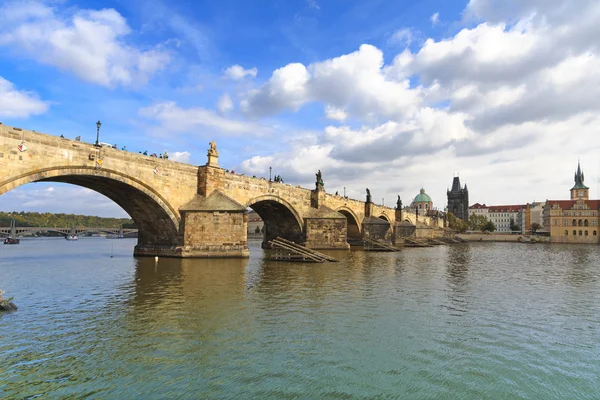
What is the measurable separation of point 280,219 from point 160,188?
718 inches

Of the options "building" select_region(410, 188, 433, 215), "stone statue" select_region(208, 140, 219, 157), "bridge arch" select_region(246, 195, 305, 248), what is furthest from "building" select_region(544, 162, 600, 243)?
"stone statue" select_region(208, 140, 219, 157)

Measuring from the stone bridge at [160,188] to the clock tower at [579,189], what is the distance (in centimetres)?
8600

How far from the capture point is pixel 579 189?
3688 inches

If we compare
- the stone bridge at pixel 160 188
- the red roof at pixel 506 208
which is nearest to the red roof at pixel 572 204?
the red roof at pixel 506 208

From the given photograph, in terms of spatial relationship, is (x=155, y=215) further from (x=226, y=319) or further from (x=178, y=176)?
(x=226, y=319)

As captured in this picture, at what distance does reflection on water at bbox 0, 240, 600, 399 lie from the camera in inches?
219

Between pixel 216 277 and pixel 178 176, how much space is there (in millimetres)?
11400

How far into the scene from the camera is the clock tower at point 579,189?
93125mm

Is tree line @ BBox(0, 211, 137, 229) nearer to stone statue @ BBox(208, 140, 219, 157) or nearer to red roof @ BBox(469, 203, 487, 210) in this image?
stone statue @ BBox(208, 140, 219, 157)

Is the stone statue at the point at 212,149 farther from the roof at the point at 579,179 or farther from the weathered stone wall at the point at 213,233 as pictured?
the roof at the point at 579,179

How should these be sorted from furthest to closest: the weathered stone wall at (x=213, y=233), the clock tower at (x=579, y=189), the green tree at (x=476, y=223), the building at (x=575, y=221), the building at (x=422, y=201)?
the building at (x=422, y=201) < the green tree at (x=476, y=223) < the clock tower at (x=579, y=189) < the building at (x=575, y=221) < the weathered stone wall at (x=213, y=233)

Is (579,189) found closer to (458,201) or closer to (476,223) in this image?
(476,223)

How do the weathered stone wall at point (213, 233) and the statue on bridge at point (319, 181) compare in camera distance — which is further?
the statue on bridge at point (319, 181)

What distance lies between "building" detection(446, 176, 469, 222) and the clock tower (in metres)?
53.8
